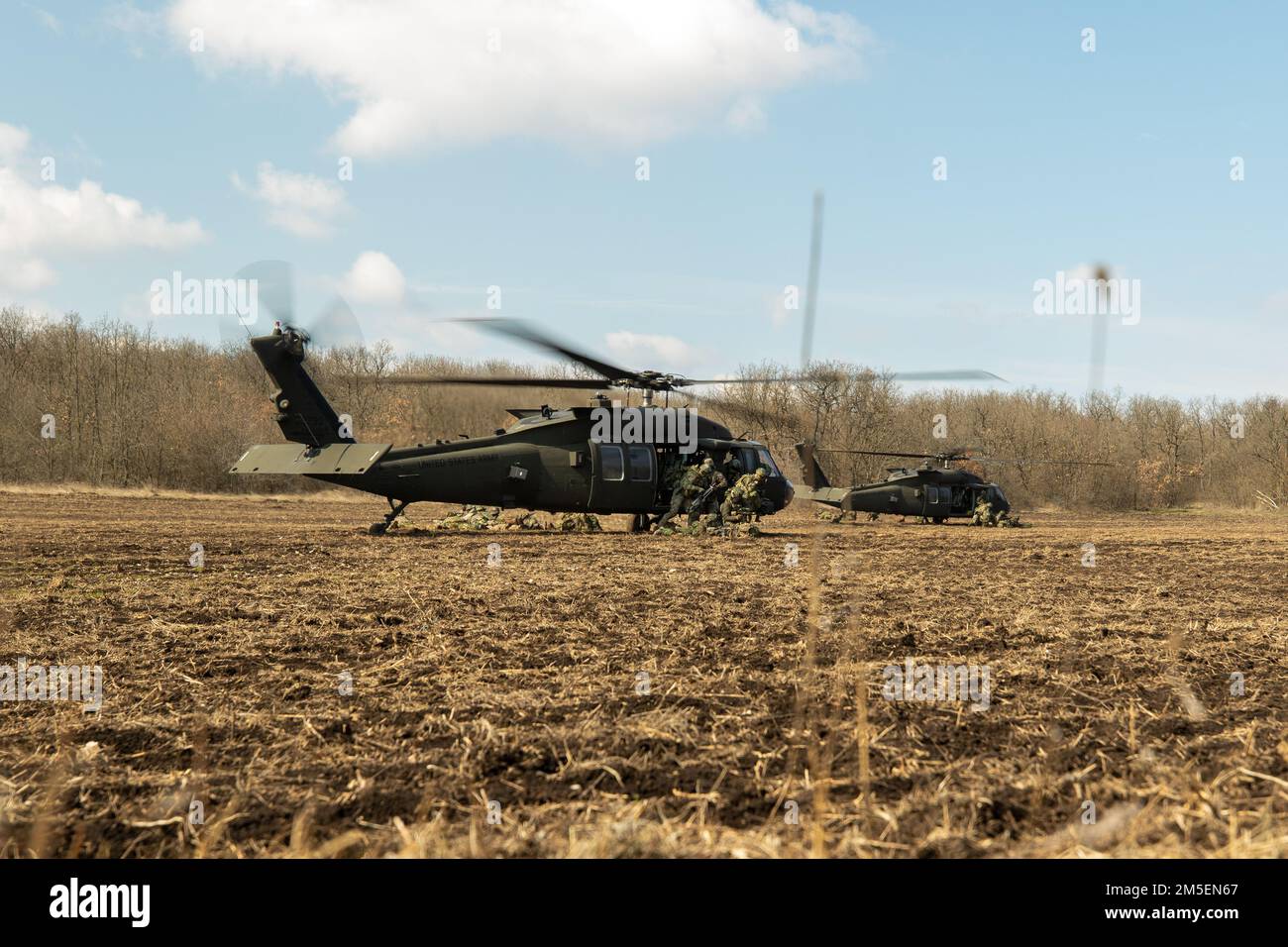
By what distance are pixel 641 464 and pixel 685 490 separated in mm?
Result: 1117

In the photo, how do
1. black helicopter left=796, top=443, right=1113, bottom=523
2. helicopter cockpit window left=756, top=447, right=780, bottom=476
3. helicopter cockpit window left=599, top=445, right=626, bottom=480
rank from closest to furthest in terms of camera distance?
1. helicopter cockpit window left=599, top=445, right=626, bottom=480
2. helicopter cockpit window left=756, top=447, right=780, bottom=476
3. black helicopter left=796, top=443, right=1113, bottom=523

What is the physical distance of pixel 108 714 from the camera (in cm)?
500

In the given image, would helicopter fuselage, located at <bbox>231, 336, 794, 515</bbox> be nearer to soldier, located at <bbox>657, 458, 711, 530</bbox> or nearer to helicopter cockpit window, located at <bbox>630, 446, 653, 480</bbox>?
helicopter cockpit window, located at <bbox>630, 446, 653, 480</bbox>

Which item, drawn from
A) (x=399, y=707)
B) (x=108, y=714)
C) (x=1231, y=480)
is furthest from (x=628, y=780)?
(x=1231, y=480)

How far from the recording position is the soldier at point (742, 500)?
67.1ft

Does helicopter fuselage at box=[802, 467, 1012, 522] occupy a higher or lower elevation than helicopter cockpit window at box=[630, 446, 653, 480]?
lower

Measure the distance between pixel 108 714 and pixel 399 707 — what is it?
1.48 metres

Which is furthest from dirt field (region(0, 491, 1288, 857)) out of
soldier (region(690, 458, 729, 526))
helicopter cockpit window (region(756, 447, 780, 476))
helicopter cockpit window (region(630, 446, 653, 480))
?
helicopter cockpit window (region(756, 447, 780, 476))

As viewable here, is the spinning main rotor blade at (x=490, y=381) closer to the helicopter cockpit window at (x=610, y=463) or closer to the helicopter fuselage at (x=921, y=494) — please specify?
the helicopter cockpit window at (x=610, y=463)

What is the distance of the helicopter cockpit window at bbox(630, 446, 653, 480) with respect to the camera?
1992cm

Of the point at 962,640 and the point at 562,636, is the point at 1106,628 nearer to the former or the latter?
the point at 962,640

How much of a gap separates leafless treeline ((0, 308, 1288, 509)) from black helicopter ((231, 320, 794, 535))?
1406 cm

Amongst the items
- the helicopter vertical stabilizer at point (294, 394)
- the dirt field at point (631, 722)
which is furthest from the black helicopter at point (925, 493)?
the dirt field at point (631, 722)

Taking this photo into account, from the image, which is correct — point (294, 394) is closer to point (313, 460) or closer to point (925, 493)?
point (313, 460)
